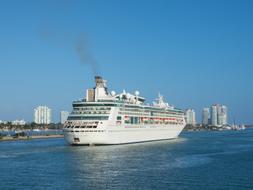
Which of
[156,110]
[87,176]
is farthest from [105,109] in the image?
[87,176]

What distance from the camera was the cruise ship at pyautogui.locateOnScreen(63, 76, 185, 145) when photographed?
57.7m

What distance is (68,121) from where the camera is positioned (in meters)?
59.4

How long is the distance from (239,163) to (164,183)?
12.9 meters

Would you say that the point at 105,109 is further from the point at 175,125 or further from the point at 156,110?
the point at 175,125

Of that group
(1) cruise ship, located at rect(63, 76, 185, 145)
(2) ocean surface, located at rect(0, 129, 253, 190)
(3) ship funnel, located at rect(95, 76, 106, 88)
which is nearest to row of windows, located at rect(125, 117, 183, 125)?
(1) cruise ship, located at rect(63, 76, 185, 145)

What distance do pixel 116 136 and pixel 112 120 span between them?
242cm

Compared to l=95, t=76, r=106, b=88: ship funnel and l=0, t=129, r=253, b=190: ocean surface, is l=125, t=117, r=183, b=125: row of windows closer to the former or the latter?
l=95, t=76, r=106, b=88: ship funnel

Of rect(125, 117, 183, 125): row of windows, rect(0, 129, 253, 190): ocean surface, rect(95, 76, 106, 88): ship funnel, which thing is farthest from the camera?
rect(125, 117, 183, 125): row of windows

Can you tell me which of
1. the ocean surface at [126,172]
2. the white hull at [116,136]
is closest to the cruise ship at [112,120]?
the white hull at [116,136]

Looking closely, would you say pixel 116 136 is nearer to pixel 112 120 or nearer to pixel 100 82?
pixel 112 120

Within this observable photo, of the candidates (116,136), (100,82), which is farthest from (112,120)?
(100,82)

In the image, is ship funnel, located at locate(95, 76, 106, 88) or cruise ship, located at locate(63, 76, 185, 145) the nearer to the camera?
cruise ship, located at locate(63, 76, 185, 145)

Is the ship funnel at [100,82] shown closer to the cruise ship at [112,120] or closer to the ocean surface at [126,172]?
the cruise ship at [112,120]

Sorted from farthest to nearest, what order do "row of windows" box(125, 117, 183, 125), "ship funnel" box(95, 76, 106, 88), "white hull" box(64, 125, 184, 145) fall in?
"row of windows" box(125, 117, 183, 125) < "ship funnel" box(95, 76, 106, 88) < "white hull" box(64, 125, 184, 145)
